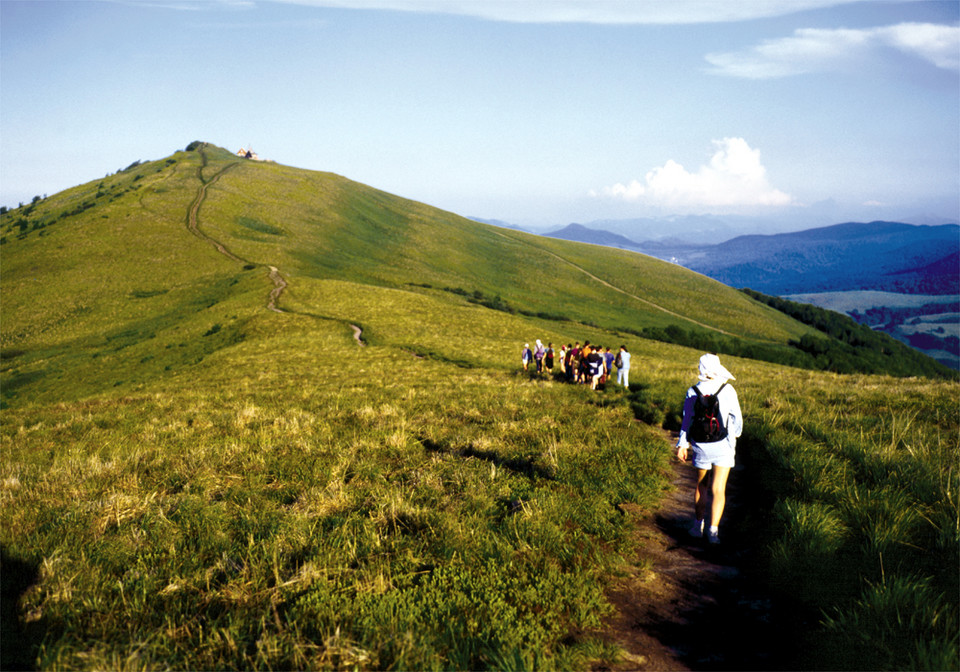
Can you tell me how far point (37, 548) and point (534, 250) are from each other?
531ft

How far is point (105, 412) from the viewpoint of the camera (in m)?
16.2

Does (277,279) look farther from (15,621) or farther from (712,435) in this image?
(712,435)

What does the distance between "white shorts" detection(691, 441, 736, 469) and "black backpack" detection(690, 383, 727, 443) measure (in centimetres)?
8

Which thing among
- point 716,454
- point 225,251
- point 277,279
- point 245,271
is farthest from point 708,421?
point 225,251

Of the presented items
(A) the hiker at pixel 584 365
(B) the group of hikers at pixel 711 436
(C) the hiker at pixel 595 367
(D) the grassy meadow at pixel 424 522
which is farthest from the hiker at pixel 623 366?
(B) the group of hikers at pixel 711 436

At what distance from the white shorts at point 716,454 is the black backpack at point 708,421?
0.28 feet

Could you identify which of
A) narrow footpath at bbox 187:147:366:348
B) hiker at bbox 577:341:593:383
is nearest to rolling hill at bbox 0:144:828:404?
narrow footpath at bbox 187:147:366:348

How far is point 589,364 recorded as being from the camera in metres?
22.2

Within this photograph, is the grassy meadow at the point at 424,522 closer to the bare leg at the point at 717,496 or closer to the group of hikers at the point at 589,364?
the bare leg at the point at 717,496

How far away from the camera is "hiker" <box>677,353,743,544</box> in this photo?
6.86 m

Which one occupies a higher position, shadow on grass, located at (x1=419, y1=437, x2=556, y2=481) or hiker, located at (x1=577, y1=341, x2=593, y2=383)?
hiker, located at (x1=577, y1=341, x2=593, y2=383)

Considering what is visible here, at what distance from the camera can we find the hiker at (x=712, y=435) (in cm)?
686

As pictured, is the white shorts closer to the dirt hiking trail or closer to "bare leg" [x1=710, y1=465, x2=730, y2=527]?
"bare leg" [x1=710, y1=465, x2=730, y2=527]

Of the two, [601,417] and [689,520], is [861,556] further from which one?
[601,417]
